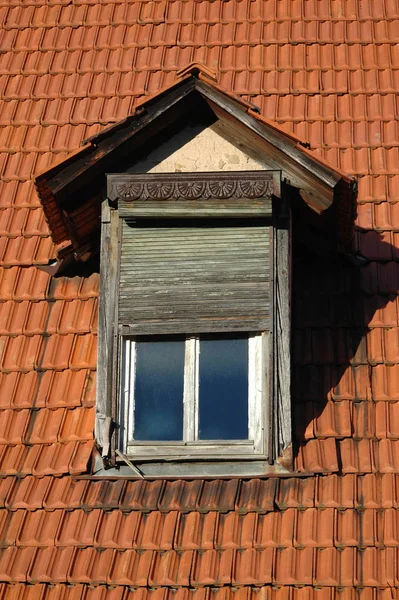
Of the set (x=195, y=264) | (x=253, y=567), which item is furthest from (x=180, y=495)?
(x=195, y=264)

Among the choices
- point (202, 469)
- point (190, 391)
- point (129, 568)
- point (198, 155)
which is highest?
point (198, 155)

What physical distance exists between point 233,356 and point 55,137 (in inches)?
92.6

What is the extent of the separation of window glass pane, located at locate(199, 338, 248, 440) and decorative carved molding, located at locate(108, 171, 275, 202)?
0.78 m

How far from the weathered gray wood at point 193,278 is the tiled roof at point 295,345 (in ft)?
1.54

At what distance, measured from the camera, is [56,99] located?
8.60m

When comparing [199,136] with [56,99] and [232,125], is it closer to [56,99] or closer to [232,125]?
[232,125]

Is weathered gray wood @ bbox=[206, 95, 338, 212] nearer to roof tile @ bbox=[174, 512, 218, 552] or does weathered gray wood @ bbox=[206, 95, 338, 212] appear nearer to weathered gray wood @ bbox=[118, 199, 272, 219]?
weathered gray wood @ bbox=[118, 199, 272, 219]

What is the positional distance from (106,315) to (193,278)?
51cm

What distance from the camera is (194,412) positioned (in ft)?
21.7

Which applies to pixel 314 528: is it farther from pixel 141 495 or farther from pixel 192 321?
pixel 192 321

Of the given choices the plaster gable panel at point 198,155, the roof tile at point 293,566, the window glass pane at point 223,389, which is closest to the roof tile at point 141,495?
the window glass pane at point 223,389

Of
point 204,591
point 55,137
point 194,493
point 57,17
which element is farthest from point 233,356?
point 57,17

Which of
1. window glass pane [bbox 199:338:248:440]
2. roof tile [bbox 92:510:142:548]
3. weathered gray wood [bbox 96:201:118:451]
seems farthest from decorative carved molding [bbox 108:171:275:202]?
roof tile [bbox 92:510:142:548]

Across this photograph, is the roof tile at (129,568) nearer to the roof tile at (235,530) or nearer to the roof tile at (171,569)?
the roof tile at (171,569)
